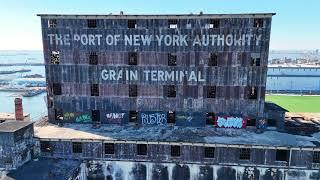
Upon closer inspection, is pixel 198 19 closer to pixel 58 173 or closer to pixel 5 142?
pixel 58 173

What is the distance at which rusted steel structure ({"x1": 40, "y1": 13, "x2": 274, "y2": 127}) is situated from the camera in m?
37.2

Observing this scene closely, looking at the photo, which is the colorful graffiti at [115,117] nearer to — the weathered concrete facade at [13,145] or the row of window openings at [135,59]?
the row of window openings at [135,59]

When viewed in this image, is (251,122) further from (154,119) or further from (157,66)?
(157,66)

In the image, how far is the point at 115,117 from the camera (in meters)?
40.6

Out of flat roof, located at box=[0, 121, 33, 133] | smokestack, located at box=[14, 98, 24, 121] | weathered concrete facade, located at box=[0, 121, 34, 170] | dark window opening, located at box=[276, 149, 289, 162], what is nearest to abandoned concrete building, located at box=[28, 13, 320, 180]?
dark window opening, located at box=[276, 149, 289, 162]

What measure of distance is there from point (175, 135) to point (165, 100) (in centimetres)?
565

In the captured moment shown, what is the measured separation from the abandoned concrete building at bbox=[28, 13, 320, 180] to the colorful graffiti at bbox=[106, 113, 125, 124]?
0.46ft

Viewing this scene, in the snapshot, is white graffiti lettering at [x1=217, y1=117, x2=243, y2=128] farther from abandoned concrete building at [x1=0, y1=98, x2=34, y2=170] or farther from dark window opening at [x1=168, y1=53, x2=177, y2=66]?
abandoned concrete building at [x1=0, y1=98, x2=34, y2=170]

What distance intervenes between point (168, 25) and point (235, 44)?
8874 mm

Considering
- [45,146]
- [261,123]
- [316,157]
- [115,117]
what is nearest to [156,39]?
[115,117]

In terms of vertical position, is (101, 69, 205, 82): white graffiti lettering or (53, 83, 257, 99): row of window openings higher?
(101, 69, 205, 82): white graffiti lettering

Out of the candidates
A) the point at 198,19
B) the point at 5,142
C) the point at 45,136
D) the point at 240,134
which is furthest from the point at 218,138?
the point at 5,142

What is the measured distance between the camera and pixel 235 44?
122 ft

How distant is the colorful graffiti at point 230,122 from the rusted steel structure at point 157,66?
0.39 m
